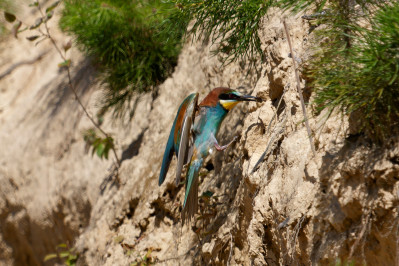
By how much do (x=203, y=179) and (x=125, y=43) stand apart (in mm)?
1342

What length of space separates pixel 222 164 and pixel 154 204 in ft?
1.87

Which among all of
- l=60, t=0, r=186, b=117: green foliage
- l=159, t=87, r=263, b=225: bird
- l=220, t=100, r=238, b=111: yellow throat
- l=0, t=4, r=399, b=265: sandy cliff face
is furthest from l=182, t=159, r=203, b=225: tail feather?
l=60, t=0, r=186, b=117: green foliage

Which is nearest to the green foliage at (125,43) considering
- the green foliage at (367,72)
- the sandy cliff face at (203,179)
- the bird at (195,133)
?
the sandy cliff face at (203,179)

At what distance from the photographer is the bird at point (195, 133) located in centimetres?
259

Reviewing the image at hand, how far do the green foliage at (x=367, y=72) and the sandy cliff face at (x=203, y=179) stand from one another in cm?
10

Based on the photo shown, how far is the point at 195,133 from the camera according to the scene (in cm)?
279

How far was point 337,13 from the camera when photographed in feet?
5.92

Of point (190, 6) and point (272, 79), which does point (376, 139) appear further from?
point (190, 6)

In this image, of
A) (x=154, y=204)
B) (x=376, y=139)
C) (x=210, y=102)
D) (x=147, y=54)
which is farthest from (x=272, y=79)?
(x=147, y=54)

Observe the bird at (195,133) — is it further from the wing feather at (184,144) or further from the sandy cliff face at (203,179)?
the sandy cliff face at (203,179)

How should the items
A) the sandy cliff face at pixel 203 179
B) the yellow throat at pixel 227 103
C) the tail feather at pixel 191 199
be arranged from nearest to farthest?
the sandy cliff face at pixel 203 179
the tail feather at pixel 191 199
the yellow throat at pixel 227 103

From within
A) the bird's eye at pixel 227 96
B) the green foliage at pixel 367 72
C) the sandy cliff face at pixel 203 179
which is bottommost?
the sandy cliff face at pixel 203 179

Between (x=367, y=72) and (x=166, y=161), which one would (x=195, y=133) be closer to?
(x=166, y=161)

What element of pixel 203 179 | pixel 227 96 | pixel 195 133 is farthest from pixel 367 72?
pixel 203 179
